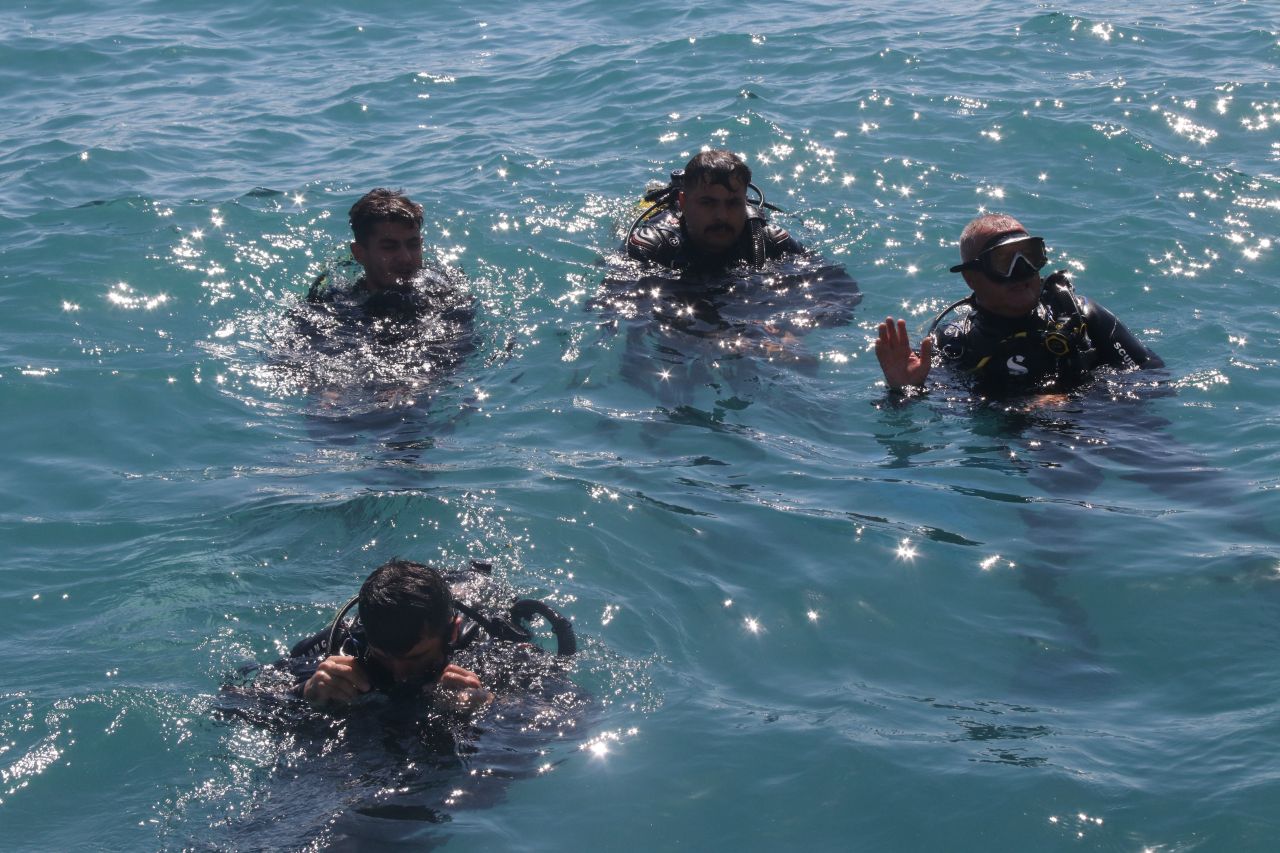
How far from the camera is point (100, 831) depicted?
4.44 metres

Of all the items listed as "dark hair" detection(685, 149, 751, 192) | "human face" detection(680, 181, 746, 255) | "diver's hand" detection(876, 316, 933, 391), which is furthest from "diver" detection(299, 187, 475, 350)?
"diver's hand" detection(876, 316, 933, 391)

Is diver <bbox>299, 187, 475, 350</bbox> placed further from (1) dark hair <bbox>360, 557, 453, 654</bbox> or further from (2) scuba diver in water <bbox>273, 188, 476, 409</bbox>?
(1) dark hair <bbox>360, 557, 453, 654</bbox>

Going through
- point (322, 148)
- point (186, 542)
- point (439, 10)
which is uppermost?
point (439, 10)

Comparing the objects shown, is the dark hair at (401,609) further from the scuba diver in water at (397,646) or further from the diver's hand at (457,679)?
the diver's hand at (457,679)

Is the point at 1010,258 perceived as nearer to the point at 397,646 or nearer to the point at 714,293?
the point at 714,293

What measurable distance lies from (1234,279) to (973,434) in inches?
116

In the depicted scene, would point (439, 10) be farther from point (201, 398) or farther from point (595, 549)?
point (595, 549)

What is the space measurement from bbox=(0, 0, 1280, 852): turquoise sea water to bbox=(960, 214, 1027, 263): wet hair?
0.88m

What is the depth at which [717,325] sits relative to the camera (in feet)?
27.6

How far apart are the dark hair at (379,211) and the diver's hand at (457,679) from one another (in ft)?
14.0

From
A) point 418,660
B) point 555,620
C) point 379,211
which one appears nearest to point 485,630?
point 555,620

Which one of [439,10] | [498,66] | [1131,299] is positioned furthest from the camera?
[439,10]

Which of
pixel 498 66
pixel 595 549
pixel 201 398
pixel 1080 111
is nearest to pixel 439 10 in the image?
pixel 498 66

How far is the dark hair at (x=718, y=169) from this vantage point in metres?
8.44
